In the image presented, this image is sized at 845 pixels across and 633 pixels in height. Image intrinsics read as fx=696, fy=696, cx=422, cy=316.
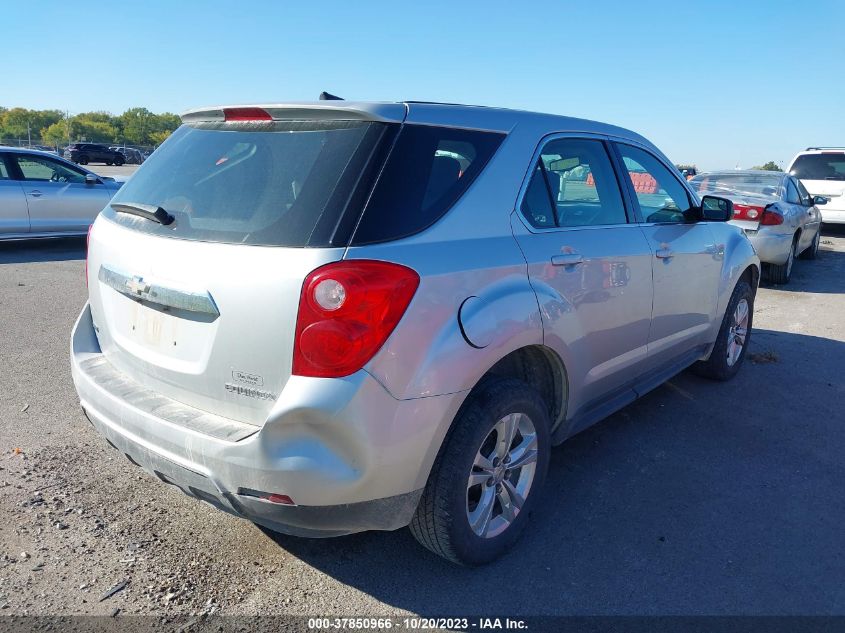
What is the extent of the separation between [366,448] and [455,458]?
0.45 m

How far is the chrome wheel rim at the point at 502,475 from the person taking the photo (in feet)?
9.36

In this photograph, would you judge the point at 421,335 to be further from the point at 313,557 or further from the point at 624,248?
the point at 624,248

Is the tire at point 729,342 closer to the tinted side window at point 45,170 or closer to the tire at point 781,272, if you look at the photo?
the tire at point 781,272

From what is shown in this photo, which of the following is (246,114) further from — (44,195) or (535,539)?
(44,195)

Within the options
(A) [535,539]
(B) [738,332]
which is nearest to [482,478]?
(A) [535,539]

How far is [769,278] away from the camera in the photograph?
9.73 m

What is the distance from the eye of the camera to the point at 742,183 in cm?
1038

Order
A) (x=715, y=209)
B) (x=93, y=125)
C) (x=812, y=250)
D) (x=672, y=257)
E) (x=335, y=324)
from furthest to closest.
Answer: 1. (x=93, y=125)
2. (x=812, y=250)
3. (x=715, y=209)
4. (x=672, y=257)
5. (x=335, y=324)

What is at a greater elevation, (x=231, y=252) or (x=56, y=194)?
(x=231, y=252)

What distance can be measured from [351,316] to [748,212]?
27.8ft

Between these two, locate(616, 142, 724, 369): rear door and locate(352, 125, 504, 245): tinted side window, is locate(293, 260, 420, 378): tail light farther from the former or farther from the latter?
locate(616, 142, 724, 369): rear door

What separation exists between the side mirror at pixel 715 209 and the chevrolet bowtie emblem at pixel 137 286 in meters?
3.47

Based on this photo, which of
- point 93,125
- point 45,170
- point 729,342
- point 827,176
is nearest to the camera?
point 729,342

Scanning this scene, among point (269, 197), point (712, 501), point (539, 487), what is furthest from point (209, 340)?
point (712, 501)
